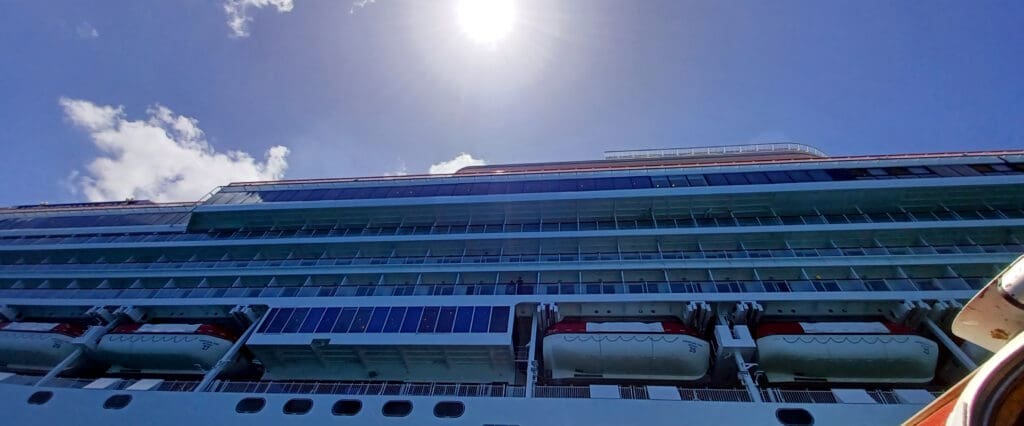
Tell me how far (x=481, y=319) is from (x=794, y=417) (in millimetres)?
9974

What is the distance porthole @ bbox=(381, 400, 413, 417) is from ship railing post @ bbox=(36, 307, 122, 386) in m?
12.5

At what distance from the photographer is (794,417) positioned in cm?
1143

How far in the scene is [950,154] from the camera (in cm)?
2033

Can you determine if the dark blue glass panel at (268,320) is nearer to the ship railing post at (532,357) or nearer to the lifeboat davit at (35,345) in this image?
the lifeboat davit at (35,345)

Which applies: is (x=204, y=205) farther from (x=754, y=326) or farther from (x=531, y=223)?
(x=754, y=326)

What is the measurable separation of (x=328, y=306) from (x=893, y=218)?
25446 mm

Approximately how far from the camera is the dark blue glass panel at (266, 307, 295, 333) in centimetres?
1620

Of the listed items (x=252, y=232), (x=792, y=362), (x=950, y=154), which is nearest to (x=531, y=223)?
(x=792, y=362)

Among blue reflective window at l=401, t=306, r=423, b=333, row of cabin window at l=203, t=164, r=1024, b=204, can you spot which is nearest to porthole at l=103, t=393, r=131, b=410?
blue reflective window at l=401, t=306, r=423, b=333

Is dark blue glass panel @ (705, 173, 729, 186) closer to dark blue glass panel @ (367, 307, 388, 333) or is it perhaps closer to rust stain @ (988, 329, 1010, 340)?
rust stain @ (988, 329, 1010, 340)

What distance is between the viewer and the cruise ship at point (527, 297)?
12.9 meters

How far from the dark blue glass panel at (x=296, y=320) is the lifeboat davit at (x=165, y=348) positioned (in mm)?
2677

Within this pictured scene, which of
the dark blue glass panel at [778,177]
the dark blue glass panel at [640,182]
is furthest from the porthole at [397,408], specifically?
the dark blue glass panel at [778,177]

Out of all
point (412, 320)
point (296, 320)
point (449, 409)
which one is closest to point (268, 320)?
point (296, 320)
